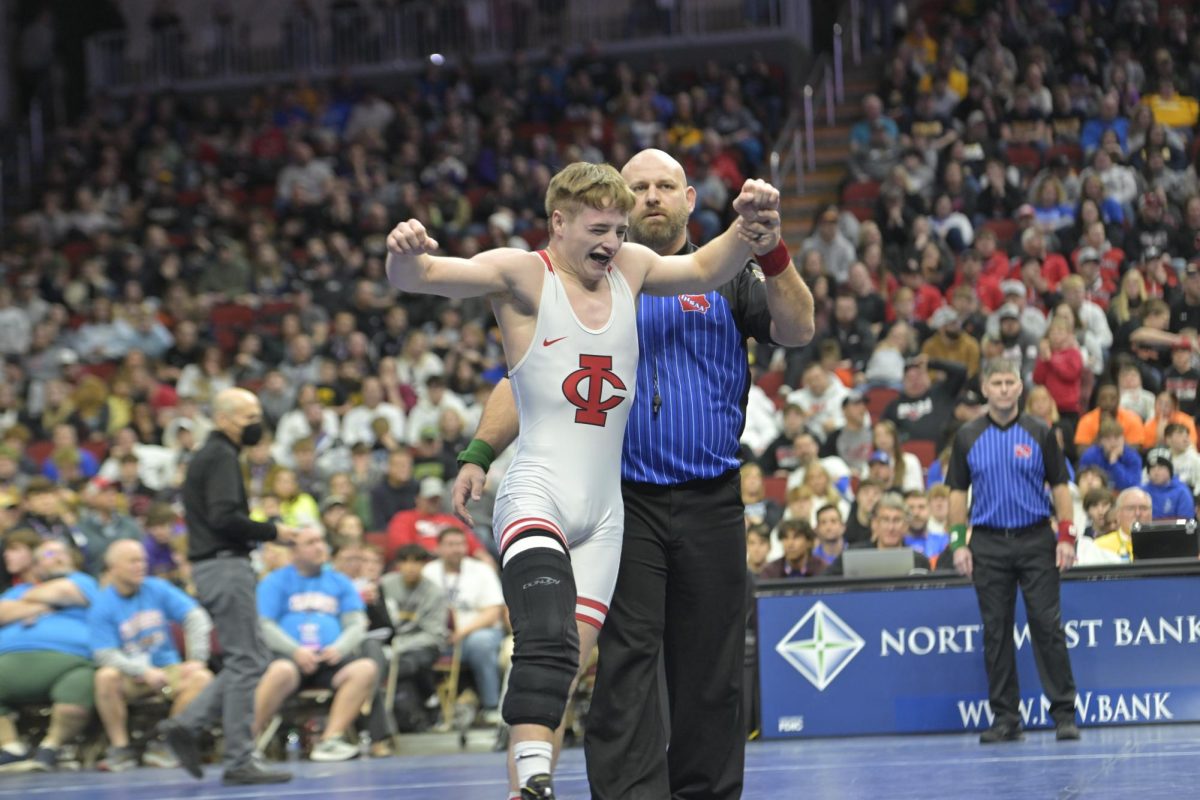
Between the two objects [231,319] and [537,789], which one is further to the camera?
[231,319]

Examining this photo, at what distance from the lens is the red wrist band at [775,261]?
491 centimetres

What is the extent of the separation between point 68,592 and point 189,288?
30.1 ft

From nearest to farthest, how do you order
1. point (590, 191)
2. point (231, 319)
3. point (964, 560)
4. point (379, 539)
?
point (590, 191), point (964, 560), point (379, 539), point (231, 319)

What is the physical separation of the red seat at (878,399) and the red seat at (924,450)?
2.36 ft

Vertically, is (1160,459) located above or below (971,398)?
below

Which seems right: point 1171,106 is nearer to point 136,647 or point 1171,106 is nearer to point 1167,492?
point 1167,492

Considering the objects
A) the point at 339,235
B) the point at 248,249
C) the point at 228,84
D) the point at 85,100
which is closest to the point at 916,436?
the point at 339,235

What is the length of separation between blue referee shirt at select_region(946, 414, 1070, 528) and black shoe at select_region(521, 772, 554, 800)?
18.3 feet

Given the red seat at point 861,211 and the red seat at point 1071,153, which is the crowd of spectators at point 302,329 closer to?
the red seat at point 861,211

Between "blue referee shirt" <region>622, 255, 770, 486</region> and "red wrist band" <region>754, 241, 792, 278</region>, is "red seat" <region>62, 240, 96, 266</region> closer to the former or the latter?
"blue referee shirt" <region>622, 255, 770, 486</region>

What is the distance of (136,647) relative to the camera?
1109 cm

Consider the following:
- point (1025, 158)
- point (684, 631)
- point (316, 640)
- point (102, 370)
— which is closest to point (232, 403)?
point (316, 640)

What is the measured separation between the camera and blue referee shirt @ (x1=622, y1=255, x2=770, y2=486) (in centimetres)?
512

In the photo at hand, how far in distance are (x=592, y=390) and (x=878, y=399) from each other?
10.2 m
